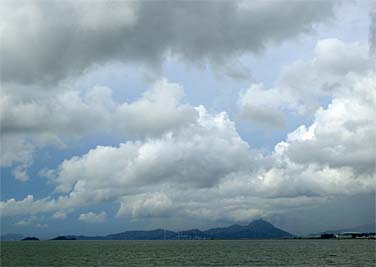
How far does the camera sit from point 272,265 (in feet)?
389

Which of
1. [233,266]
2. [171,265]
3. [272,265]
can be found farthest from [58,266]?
[272,265]

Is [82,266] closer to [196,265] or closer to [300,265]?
[196,265]

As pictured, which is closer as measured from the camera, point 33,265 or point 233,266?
point 233,266

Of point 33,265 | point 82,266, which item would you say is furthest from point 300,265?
point 33,265

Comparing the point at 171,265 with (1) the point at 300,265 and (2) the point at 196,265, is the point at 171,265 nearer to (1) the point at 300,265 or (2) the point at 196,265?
(2) the point at 196,265

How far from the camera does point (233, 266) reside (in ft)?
373

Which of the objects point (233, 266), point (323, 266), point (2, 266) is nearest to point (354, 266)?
A: point (323, 266)

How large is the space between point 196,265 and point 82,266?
2873 centimetres

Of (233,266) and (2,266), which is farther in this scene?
(2,266)

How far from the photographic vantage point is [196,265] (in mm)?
116812

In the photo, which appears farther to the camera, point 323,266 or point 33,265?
point 33,265

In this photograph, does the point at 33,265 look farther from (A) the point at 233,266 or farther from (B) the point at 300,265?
(B) the point at 300,265

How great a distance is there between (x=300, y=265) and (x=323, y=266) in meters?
6.75

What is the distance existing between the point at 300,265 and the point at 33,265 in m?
69.9
